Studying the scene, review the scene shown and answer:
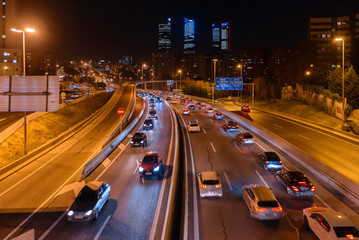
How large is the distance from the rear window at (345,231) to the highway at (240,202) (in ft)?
5.15

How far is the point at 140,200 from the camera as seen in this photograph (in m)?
16.8

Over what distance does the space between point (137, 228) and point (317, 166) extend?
15.1 m

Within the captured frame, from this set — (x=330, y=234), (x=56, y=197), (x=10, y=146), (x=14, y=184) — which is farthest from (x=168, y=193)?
(x=10, y=146)

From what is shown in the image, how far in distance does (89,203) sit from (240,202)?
8817 mm

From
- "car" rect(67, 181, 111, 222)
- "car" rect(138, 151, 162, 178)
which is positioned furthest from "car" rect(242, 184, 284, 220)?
"car" rect(67, 181, 111, 222)

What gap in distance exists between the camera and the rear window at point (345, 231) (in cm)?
1137

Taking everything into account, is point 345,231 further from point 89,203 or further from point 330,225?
point 89,203

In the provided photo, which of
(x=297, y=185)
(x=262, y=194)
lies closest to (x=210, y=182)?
(x=262, y=194)

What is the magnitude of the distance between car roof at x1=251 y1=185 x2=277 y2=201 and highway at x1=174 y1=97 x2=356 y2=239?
1.20 m

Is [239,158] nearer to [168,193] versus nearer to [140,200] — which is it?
[168,193]

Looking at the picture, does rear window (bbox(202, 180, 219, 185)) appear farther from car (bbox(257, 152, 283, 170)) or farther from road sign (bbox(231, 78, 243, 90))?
road sign (bbox(231, 78, 243, 90))

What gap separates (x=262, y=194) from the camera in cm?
1484

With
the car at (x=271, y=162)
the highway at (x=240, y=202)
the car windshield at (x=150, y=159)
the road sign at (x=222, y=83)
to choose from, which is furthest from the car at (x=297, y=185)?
the road sign at (x=222, y=83)

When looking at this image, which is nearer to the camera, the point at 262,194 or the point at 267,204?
the point at 267,204
